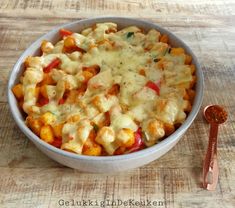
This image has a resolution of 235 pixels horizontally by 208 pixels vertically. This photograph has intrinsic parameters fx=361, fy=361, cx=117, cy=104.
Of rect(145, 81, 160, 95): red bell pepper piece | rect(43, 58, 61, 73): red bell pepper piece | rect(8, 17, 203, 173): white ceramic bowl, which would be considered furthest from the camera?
rect(43, 58, 61, 73): red bell pepper piece

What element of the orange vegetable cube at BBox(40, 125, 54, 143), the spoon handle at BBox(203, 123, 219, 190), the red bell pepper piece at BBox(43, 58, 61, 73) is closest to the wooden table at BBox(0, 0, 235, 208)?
the spoon handle at BBox(203, 123, 219, 190)

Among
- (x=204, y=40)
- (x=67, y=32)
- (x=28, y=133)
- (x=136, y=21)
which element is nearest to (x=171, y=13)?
(x=204, y=40)

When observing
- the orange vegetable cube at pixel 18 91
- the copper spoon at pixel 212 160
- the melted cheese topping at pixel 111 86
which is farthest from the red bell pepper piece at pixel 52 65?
the copper spoon at pixel 212 160

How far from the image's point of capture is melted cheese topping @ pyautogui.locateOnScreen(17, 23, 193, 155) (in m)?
1.11

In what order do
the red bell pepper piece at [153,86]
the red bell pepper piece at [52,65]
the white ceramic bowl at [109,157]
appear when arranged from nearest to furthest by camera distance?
the white ceramic bowl at [109,157]
the red bell pepper piece at [153,86]
the red bell pepper piece at [52,65]

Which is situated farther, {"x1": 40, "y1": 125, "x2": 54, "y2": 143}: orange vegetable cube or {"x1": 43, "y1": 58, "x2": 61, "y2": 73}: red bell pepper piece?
{"x1": 43, "y1": 58, "x2": 61, "y2": 73}: red bell pepper piece

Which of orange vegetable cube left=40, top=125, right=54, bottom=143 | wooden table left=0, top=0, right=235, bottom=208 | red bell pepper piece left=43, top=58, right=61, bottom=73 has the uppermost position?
red bell pepper piece left=43, top=58, right=61, bottom=73

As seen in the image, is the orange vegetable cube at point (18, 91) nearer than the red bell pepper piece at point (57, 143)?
No

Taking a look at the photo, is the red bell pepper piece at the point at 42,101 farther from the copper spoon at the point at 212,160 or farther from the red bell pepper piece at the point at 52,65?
the copper spoon at the point at 212,160

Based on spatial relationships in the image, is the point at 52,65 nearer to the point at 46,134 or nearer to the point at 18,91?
the point at 18,91

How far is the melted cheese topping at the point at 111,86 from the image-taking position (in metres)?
1.11

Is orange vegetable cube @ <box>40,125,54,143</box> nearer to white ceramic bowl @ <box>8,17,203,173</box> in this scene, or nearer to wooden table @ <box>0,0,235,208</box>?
white ceramic bowl @ <box>8,17,203,173</box>

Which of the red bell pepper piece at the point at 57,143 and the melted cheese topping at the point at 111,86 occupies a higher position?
the melted cheese topping at the point at 111,86

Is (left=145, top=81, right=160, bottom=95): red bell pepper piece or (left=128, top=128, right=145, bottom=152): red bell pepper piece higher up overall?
(left=145, top=81, right=160, bottom=95): red bell pepper piece
